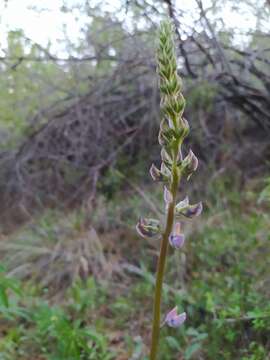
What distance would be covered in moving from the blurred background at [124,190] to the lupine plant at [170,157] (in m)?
1.03

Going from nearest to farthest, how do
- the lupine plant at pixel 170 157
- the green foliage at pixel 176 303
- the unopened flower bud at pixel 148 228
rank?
the lupine plant at pixel 170 157
the unopened flower bud at pixel 148 228
the green foliage at pixel 176 303

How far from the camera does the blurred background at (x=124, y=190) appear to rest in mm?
3412

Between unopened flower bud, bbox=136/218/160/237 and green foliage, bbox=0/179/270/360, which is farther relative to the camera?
green foliage, bbox=0/179/270/360

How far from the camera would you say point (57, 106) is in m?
6.40

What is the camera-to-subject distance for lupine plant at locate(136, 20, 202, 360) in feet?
5.75

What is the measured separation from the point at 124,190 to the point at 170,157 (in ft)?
14.1

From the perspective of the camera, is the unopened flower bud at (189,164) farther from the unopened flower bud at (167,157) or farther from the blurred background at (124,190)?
the blurred background at (124,190)

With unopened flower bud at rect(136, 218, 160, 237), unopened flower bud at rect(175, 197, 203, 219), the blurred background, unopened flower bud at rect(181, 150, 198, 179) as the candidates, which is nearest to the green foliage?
the blurred background

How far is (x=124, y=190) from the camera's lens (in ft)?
20.0

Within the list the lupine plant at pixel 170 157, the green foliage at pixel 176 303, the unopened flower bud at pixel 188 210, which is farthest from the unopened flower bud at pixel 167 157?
the green foliage at pixel 176 303

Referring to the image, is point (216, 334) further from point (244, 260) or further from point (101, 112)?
point (101, 112)

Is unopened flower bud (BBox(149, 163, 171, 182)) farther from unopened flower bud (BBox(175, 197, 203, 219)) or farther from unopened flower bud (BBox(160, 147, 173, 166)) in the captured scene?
unopened flower bud (BBox(175, 197, 203, 219))

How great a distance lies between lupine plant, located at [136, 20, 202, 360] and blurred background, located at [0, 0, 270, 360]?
1.03 meters

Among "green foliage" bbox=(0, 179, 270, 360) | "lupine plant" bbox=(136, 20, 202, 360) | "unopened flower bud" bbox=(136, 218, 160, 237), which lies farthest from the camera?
"green foliage" bbox=(0, 179, 270, 360)
